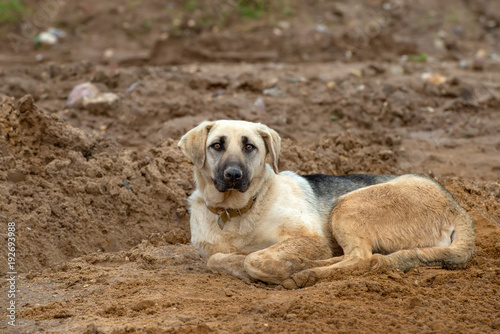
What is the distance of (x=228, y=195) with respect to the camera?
518 centimetres

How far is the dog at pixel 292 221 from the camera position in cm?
487

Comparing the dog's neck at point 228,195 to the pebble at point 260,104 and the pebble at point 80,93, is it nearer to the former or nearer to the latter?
the pebble at point 260,104

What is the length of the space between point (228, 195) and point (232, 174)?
0.41m

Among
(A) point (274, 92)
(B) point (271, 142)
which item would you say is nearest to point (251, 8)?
(A) point (274, 92)

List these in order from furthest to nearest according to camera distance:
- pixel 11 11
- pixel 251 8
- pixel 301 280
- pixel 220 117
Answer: pixel 251 8, pixel 11 11, pixel 220 117, pixel 301 280

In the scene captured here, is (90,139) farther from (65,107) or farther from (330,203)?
(330,203)

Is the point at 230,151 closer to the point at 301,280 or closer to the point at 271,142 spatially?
the point at 271,142

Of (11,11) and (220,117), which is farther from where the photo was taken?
(11,11)

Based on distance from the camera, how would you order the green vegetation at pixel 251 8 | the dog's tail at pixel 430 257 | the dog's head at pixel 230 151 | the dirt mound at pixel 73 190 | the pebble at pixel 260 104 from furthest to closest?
the green vegetation at pixel 251 8, the pebble at pixel 260 104, the dirt mound at pixel 73 190, the dog's head at pixel 230 151, the dog's tail at pixel 430 257

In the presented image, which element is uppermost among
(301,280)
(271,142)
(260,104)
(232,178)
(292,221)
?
(271,142)

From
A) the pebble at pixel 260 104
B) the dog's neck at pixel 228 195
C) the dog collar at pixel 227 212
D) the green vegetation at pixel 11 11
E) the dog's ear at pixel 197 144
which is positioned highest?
the green vegetation at pixel 11 11

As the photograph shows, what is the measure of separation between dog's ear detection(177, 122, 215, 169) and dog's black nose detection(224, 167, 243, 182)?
0.42m

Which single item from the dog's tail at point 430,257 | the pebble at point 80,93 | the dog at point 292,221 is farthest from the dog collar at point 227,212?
the pebble at point 80,93

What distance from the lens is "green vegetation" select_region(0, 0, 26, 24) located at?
13.5m
